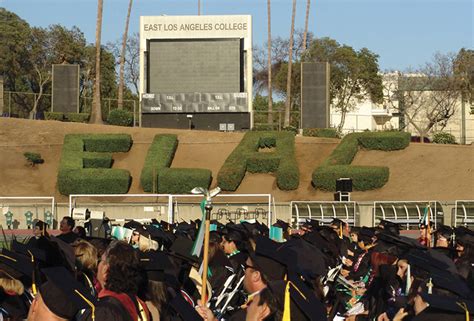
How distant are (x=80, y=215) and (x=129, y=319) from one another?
29.8 meters

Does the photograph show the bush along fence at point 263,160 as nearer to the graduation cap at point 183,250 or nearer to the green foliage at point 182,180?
the green foliage at point 182,180

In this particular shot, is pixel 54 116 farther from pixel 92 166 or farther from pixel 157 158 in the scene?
pixel 157 158

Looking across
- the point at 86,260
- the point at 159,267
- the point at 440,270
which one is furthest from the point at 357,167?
the point at 440,270

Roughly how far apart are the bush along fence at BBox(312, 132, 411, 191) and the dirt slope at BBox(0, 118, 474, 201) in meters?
0.38

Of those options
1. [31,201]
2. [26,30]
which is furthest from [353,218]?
[26,30]

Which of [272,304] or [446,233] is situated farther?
[446,233]

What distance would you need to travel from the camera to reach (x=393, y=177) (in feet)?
166

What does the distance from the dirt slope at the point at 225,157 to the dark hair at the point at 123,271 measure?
139 feet

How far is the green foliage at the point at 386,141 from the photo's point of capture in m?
53.5

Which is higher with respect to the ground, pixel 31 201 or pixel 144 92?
pixel 144 92

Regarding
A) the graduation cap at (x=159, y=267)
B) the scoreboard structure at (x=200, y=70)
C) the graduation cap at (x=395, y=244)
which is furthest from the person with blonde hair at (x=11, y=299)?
the scoreboard structure at (x=200, y=70)

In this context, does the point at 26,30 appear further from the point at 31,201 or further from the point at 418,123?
the point at 31,201

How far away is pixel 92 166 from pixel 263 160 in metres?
8.12

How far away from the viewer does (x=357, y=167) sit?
4997 cm
